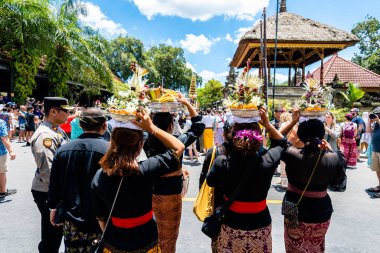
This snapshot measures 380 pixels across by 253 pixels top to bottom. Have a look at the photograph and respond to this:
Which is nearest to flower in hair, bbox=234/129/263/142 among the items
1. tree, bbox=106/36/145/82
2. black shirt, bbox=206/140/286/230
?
black shirt, bbox=206/140/286/230

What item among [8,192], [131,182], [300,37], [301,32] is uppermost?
[301,32]

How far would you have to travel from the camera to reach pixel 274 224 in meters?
4.47

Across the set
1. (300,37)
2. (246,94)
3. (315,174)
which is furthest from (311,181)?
(300,37)

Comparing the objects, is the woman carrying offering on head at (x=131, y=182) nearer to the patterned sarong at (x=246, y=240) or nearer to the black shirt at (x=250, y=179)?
the black shirt at (x=250, y=179)

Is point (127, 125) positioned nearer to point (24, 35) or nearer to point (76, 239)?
point (76, 239)

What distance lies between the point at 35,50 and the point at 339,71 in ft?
77.2

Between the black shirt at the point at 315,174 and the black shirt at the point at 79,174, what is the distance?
162cm

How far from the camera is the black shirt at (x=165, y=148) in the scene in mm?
2797

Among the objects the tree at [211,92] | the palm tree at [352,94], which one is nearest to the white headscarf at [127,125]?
the palm tree at [352,94]

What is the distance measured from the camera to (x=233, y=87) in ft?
8.49

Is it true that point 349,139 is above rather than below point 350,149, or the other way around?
above

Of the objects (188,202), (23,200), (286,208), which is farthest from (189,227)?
(23,200)

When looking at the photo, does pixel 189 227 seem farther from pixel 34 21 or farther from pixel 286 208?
pixel 34 21

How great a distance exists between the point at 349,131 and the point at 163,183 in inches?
301
